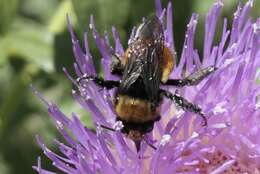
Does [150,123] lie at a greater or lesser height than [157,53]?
lesser

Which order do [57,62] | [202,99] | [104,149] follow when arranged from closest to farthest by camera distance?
[104,149] → [202,99] → [57,62]

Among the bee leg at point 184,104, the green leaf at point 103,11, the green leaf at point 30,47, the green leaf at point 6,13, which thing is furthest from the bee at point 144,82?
the green leaf at point 6,13

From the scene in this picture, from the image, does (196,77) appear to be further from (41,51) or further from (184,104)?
(41,51)

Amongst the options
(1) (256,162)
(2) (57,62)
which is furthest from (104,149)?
(2) (57,62)

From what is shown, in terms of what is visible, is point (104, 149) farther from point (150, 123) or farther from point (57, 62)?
point (57, 62)

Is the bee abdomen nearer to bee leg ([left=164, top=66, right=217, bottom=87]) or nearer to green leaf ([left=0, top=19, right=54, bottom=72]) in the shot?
bee leg ([left=164, top=66, right=217, bottom=87])

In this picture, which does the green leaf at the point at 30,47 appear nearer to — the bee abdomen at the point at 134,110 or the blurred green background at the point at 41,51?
the blurred green background at the point at 41,51
